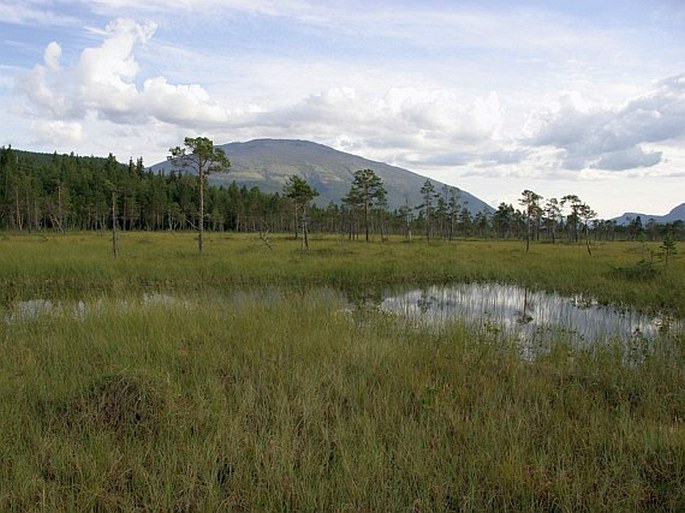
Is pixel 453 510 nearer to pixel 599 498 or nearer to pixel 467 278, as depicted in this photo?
pixel 599 498

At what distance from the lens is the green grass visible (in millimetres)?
3777

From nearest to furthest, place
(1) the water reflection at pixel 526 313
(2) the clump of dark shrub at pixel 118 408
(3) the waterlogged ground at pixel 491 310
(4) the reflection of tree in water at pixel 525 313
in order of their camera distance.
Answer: (2) the clump of dark shrub at pixel 118 408, (3) the waterlogged ground at pixel 491 310, (1) the water reflection at pixel 526 313, (4) the reflection of tree in water at pixel 525 313

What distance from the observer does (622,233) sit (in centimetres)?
10169

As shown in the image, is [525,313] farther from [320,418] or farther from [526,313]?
[320,418]

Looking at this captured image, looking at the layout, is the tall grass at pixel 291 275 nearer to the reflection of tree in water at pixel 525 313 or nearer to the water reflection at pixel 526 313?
the water reflection at pixel 526 313

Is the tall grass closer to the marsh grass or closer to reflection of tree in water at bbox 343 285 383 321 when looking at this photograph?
reflection of tree in water at bbox 343 285 383 321

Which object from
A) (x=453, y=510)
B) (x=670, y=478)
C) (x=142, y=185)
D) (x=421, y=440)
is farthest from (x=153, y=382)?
(x=142, y=185)

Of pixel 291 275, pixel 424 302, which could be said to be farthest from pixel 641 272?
pixel 291 275

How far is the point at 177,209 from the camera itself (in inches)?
2945

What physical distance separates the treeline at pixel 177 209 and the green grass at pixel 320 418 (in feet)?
149

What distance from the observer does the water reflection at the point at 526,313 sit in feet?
34.7

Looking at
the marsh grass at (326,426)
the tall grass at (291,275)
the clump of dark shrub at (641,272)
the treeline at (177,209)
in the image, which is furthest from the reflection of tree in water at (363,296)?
the treeline at (177,209)

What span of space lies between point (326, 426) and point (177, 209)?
7583 centimetres

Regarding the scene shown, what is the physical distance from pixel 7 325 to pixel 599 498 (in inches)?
402
